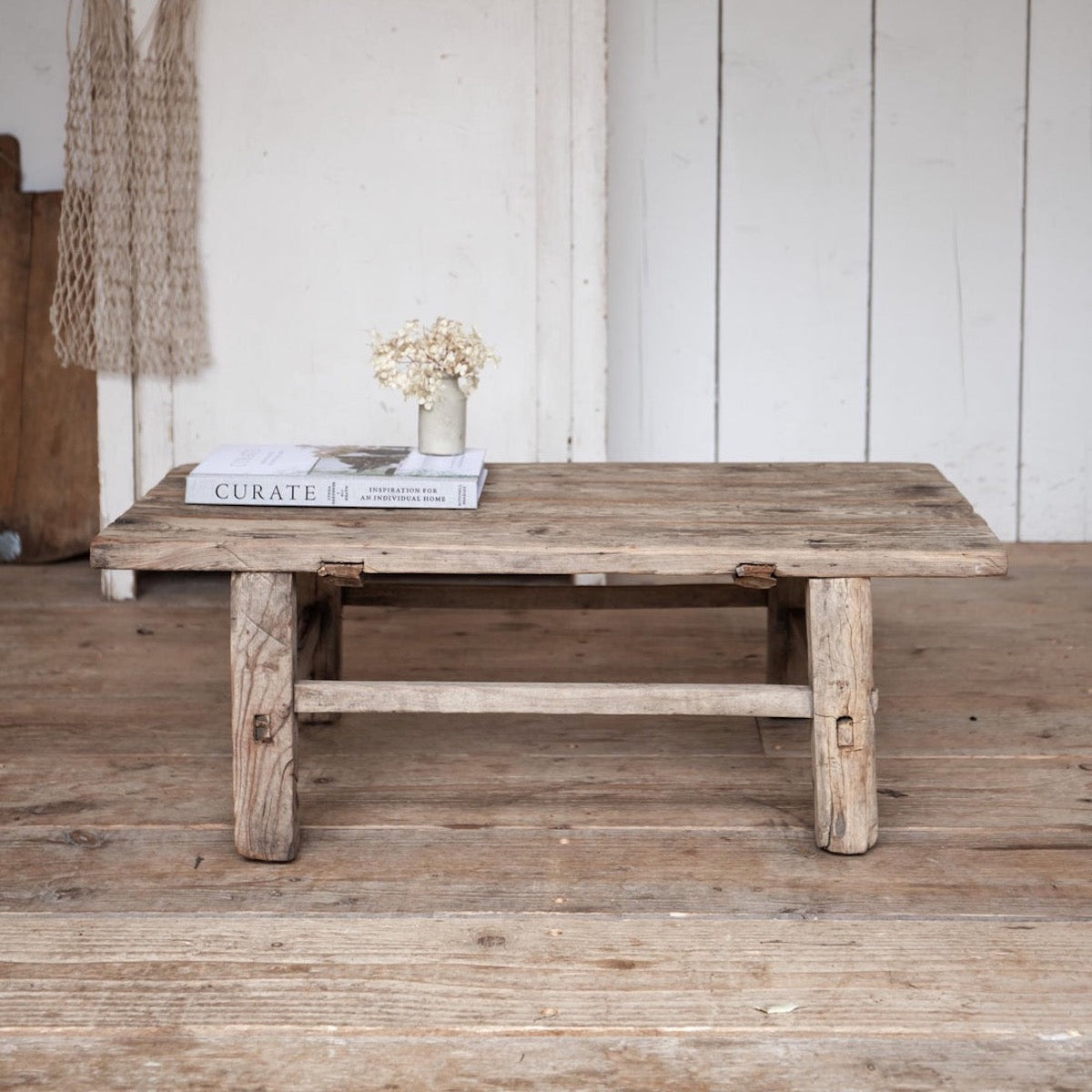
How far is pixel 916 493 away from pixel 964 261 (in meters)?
1.67

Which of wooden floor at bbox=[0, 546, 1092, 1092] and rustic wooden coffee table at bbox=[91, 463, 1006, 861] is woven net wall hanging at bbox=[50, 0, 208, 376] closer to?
wooden floor at bbox=[0, 546, 1092, 1092]

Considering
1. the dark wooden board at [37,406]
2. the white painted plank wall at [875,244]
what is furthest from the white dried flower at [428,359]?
the dark wooden board at [37,406]

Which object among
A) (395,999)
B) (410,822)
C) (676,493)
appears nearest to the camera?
(395,999)

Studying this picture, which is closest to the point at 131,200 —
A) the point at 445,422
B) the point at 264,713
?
the point at 445,422

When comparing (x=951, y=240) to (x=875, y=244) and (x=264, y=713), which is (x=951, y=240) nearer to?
(x=875, y=244)

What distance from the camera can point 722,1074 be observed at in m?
1.35

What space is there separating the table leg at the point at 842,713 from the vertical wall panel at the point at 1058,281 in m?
2.01

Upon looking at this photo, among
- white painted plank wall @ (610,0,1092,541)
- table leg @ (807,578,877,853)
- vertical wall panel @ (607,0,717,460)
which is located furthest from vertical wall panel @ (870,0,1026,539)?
table leg @ (807,578,877,853)

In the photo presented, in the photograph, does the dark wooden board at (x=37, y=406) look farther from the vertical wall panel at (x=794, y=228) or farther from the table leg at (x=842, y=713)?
the table leg at (x=842, y=713)

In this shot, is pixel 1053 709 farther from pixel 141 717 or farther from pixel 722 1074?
pixel 141 717

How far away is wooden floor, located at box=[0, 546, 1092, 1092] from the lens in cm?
139

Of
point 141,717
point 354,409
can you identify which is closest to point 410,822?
point 141,717

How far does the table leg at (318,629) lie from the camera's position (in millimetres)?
2115

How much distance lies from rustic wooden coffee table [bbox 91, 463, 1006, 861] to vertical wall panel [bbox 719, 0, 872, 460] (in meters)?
1.64
